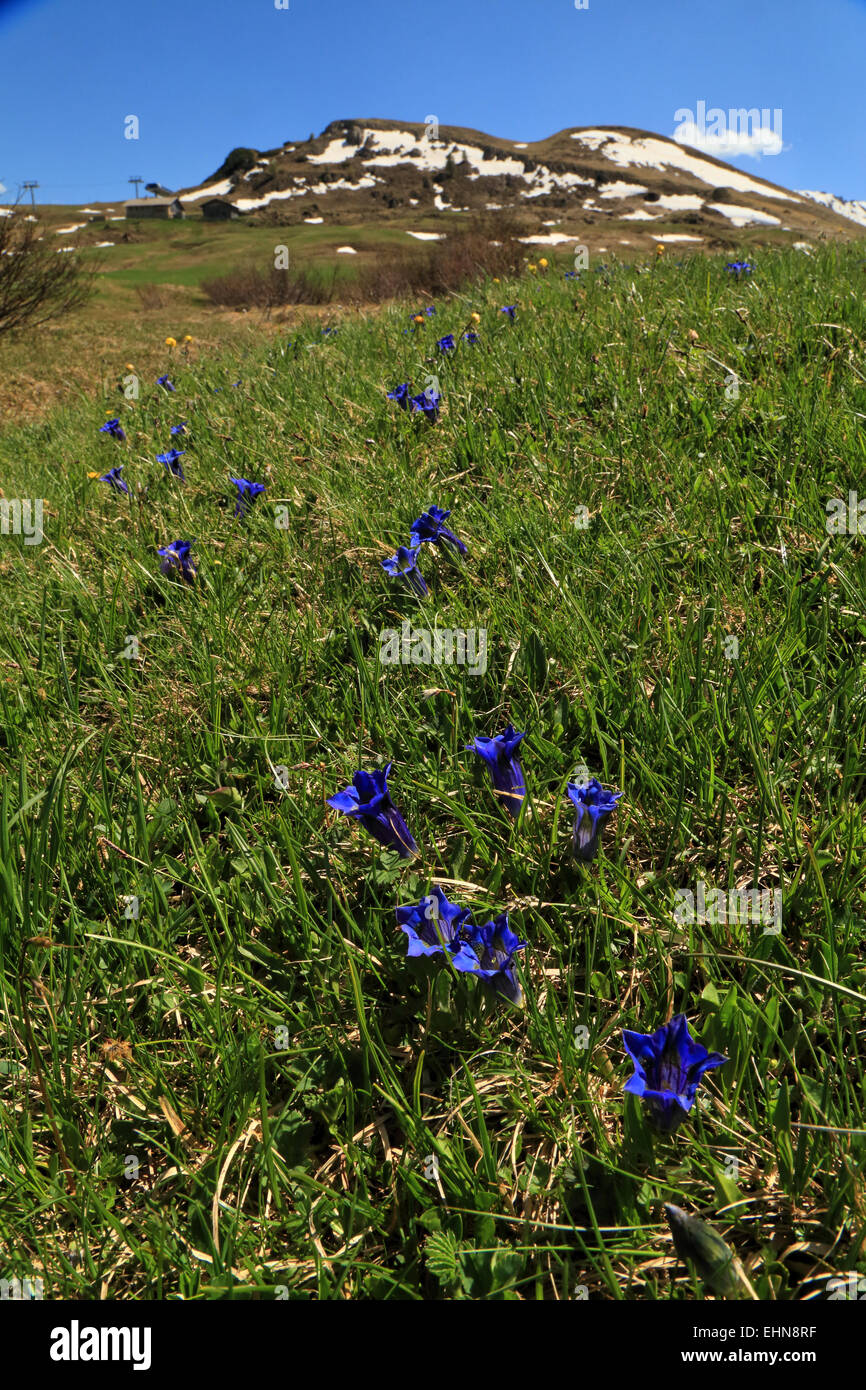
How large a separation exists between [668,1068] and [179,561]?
2846 millimetres

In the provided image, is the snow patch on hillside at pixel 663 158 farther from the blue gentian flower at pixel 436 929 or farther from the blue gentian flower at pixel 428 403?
the blue gentian flower at pixel 436 929

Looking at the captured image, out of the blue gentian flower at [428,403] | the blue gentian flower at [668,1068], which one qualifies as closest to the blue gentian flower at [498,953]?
the blue gentian flower at [668,1068]

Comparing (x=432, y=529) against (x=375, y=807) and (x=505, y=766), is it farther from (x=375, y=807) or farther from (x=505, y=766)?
(x=375, y=807)

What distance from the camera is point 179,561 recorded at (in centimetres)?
336

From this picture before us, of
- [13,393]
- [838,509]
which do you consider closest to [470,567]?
[838,509]

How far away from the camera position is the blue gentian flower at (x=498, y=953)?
5.07ft

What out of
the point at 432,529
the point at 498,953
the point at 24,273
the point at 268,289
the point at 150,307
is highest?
the point at 150,307

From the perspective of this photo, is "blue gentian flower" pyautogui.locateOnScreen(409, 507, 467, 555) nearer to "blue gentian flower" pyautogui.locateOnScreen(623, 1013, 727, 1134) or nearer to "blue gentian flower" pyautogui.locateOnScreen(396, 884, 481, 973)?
"blue gentian flower" pyautogui.locateOnScreen(396, 884, 481, 973)

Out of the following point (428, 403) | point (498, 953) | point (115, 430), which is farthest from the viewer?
point (115, 430)

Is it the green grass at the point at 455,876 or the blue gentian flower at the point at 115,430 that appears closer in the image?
the green grass at the point at 455,876

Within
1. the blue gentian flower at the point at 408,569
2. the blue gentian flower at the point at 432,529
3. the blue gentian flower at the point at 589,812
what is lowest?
the blue gentian flower at the point at 589,812

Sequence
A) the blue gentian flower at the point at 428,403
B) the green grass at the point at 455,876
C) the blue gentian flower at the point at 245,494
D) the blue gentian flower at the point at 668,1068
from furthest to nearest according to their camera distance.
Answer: the blue gentian flower at the point at 428,403 → the blue gentian flower at the point at 245,494 → the green grass at the point at 455,876 → the blue gentian flower at the point at 668,1068

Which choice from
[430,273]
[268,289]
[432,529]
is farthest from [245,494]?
[268,289]

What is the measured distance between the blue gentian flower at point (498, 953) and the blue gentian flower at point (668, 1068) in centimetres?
29
